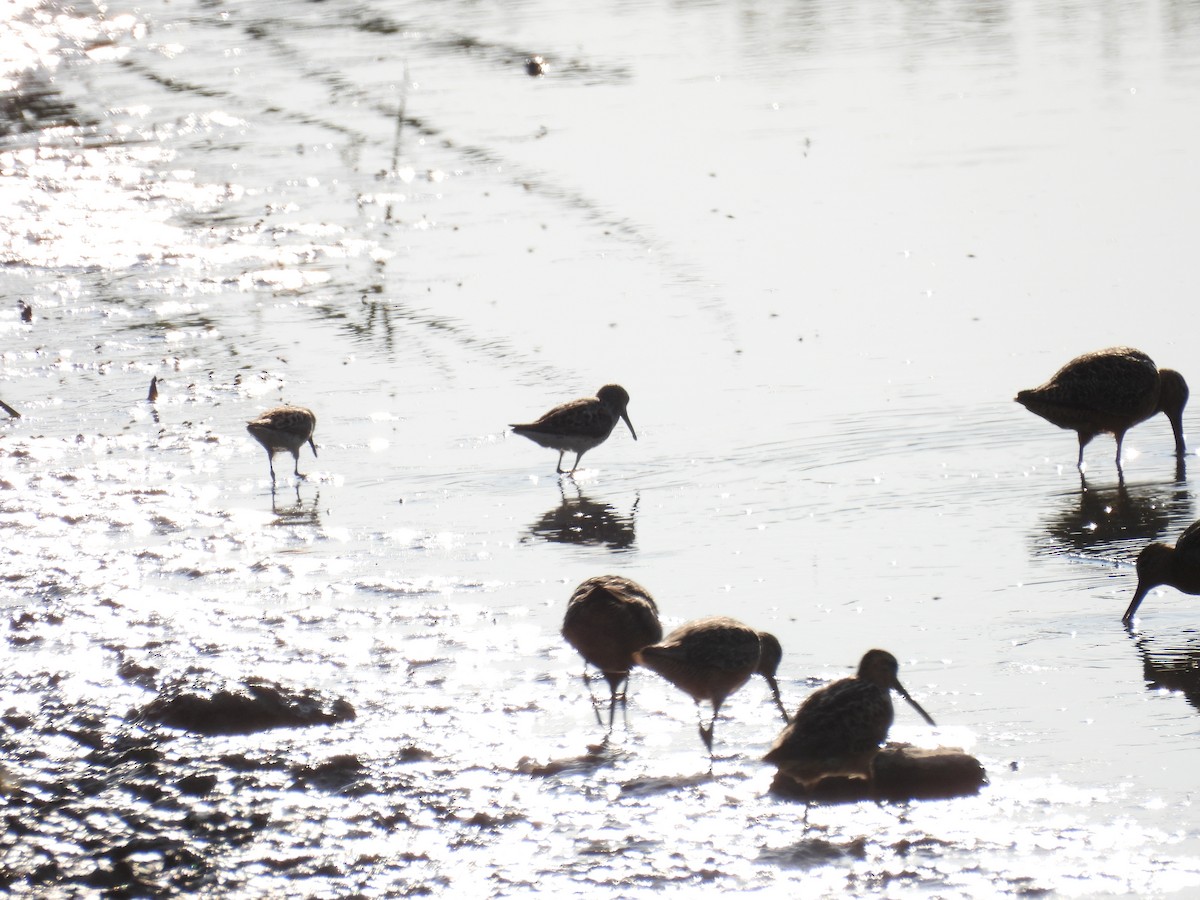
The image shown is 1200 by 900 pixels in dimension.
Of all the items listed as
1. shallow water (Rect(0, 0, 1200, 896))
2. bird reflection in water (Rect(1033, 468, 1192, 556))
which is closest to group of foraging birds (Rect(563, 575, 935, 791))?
shallow water (Rect(0, 0, 1200, 896))

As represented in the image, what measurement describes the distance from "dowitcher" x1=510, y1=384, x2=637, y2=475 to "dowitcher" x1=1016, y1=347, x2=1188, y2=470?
273 centimetres

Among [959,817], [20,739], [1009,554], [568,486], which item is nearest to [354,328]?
[568,486]

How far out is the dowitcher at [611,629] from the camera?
292 inches

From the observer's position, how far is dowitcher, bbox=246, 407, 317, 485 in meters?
11.3

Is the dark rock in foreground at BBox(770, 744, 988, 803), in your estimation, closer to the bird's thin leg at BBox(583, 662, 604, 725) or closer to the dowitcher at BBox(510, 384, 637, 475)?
the bird's thin leg at BBox(583, 662, 604, 725)

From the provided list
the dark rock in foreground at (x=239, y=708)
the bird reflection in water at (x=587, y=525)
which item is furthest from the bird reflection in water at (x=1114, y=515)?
the dark rock in foreground at (x=239, y=708)

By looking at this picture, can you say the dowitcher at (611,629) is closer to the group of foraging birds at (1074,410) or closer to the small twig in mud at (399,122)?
the group of foraging birds at (1074,410)

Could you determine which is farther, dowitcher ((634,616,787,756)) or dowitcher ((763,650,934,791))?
dowitcher ((634,616,787,756))

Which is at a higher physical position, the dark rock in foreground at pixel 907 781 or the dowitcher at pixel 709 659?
the dowitcher at pixel 709 659

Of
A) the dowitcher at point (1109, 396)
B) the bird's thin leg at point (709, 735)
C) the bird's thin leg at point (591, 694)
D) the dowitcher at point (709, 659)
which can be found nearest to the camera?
the bird's thin leg at point (709, 735)

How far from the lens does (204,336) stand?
15.3 meters

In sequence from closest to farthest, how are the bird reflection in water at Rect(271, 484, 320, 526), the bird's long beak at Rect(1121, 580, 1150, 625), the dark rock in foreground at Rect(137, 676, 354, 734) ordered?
1. the dark rock in foreground at Rect(137, 676, 354, 734)
2. the bird's long beak at Rect(1121, 580, 1150, 625)
3. the bird reflection in water at Rect(271, 484, 320, 526)

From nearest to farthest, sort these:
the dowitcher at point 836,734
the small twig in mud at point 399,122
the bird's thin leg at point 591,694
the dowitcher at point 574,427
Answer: the dowitcher at point 836,734 < the bird's thin leg at point 591,694 < the dowitcher at point 574,427 < the small twig in mud at point 399,122

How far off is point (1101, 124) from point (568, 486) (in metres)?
12.5
